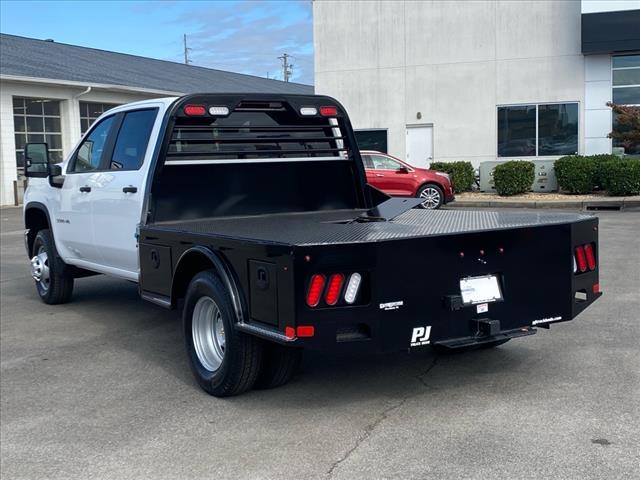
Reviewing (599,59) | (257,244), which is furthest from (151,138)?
(599,59)

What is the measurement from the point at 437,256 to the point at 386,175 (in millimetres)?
15248

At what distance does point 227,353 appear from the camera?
4.96 metres

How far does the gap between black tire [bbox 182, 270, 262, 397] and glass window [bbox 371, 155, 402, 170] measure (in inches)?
578

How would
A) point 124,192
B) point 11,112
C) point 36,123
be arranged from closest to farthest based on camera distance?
point 124,192, point 11,112, point 36,123

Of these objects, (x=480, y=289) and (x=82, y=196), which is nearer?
(x=480, y=289)

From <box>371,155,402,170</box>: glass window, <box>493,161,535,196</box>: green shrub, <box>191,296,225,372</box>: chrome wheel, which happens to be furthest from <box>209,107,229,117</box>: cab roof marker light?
<box>493,161,535,196</box>: green shrub

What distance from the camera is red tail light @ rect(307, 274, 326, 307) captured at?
14.2ft

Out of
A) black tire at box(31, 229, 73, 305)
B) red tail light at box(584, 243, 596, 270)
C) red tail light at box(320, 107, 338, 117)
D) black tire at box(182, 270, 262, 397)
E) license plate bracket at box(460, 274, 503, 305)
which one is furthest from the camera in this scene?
black tire at box(31, 229, 73, 305)

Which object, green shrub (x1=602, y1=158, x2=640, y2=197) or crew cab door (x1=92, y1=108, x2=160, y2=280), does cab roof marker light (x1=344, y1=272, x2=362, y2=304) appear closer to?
crew cab door (x1=92, y1=108, x2=160, y2=280)

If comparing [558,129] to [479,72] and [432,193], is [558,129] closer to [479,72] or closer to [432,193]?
[479,72]

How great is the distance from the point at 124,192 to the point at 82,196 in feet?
3.78

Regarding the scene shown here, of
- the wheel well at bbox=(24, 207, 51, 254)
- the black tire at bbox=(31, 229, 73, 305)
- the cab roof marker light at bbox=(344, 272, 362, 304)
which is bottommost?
the black tire at bbox=(31, 229, 73, 305)

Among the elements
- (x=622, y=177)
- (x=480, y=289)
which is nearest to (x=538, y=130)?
(x=622, y=177)

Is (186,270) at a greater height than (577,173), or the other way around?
(577,173)
